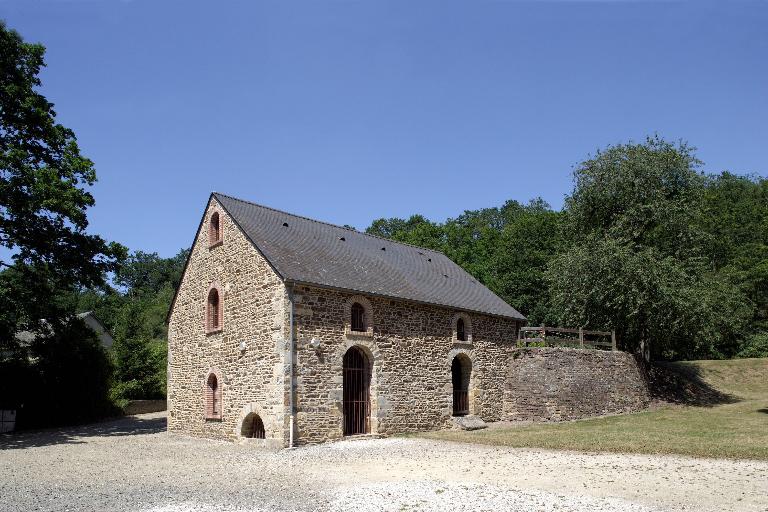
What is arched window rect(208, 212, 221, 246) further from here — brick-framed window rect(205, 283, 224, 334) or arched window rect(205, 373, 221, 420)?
arched window rect(205, 373, 221, 420)

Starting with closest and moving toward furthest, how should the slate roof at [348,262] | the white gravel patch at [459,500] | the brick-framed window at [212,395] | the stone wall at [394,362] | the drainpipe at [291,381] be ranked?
1. the white gravel patch at [459,500]
2. the drainpipe at [291,381]
3. the stone wall at [394,362]
4. the slate roof at [348,262]
5. the brick-framed window at [212,395]

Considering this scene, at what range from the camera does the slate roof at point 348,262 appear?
18.4 m

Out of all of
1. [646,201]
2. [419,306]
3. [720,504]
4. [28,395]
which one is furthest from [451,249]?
[720,504]

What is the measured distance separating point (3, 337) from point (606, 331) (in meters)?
→ 23.9

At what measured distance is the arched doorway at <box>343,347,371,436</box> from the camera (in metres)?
18.4

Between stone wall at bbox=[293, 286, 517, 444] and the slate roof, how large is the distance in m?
0.44

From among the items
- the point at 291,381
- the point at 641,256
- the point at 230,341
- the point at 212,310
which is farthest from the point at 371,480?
the point at 641,256

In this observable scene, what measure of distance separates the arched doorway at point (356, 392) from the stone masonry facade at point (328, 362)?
0.22 meters

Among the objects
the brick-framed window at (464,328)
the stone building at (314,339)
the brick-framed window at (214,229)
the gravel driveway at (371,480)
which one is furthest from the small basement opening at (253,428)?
the brick-framed window at (464,328)

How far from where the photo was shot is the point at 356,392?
61.2ft

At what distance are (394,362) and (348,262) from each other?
370cm

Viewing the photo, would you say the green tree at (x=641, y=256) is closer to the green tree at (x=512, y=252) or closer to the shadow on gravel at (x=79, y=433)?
the green tree at (x=512, y=252)

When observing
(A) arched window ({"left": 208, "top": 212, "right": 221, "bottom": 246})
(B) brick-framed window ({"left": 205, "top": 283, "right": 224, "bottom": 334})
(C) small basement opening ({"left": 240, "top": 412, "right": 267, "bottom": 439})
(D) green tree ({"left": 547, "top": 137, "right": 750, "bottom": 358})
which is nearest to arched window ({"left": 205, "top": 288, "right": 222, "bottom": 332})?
(B) brick-framed window ({"left": 205, "top": 283, "right": 224, "bottom": 334})

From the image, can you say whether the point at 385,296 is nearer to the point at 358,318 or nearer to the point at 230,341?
the point at 358,318
